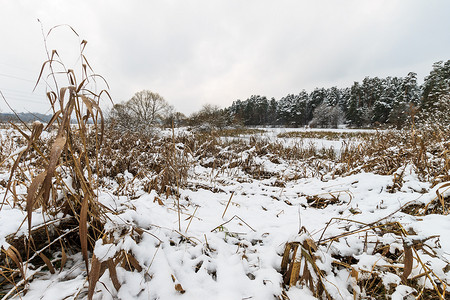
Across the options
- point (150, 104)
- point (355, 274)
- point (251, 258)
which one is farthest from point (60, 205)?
point (150, 104)

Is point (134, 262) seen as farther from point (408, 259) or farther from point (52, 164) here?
point (408, 259)

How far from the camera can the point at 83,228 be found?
609mm

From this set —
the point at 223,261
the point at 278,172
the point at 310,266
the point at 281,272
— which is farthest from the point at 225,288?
the point at 278,172

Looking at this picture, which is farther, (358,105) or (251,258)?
(358,105)

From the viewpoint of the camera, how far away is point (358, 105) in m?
40.2

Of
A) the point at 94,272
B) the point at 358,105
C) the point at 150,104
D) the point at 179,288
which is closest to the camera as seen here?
the point at 94,272

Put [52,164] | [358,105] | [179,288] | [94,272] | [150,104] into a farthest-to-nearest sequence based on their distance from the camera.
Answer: [358,105], [150,104], [179,288], [94,272], [52,164]

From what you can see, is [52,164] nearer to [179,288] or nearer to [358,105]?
[179,288]

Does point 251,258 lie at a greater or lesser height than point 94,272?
lesser

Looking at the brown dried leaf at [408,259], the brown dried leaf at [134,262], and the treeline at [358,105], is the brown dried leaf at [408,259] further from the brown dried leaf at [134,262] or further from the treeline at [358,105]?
the treeline at [358,105]

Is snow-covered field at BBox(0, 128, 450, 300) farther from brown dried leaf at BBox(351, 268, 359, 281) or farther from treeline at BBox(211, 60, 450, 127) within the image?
treeline at BBox(211, 60, 450, 127)

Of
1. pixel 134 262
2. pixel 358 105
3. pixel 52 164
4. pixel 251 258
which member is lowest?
pixel 251 258

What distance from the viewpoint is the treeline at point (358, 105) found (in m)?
23.4

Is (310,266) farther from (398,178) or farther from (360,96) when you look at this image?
(360,96)
